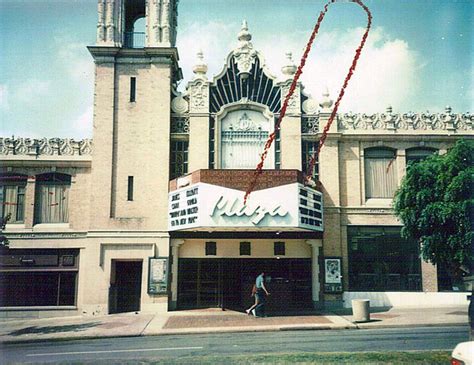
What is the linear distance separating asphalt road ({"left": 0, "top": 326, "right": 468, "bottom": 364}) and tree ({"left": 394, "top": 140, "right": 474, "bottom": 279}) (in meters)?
2.82

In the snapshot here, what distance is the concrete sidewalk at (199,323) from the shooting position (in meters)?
20.0

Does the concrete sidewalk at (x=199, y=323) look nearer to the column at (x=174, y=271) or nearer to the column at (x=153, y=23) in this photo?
the column at (x=174, y=271)

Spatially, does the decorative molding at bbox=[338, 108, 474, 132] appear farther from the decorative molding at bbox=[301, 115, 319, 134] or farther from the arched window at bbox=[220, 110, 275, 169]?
the arched window at bbox=[220, 110, 275, 169]

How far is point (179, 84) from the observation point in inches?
1268

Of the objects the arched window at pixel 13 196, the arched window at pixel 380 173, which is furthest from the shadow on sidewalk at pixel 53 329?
the arched window at pixel 380 173

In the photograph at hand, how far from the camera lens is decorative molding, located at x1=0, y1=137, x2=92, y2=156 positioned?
90.9ft

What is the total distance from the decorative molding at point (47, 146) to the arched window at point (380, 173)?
15.5 meters

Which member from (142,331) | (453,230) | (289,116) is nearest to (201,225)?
(142,331)

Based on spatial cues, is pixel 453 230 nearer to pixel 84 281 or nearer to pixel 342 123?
pixel 342 123

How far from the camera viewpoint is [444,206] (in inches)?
683

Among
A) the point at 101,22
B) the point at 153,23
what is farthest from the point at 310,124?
the point at 101,22

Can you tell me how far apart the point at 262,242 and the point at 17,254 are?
1309 cm

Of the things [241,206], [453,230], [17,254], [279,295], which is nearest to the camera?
[453,230]

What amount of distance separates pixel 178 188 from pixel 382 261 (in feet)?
37.9
